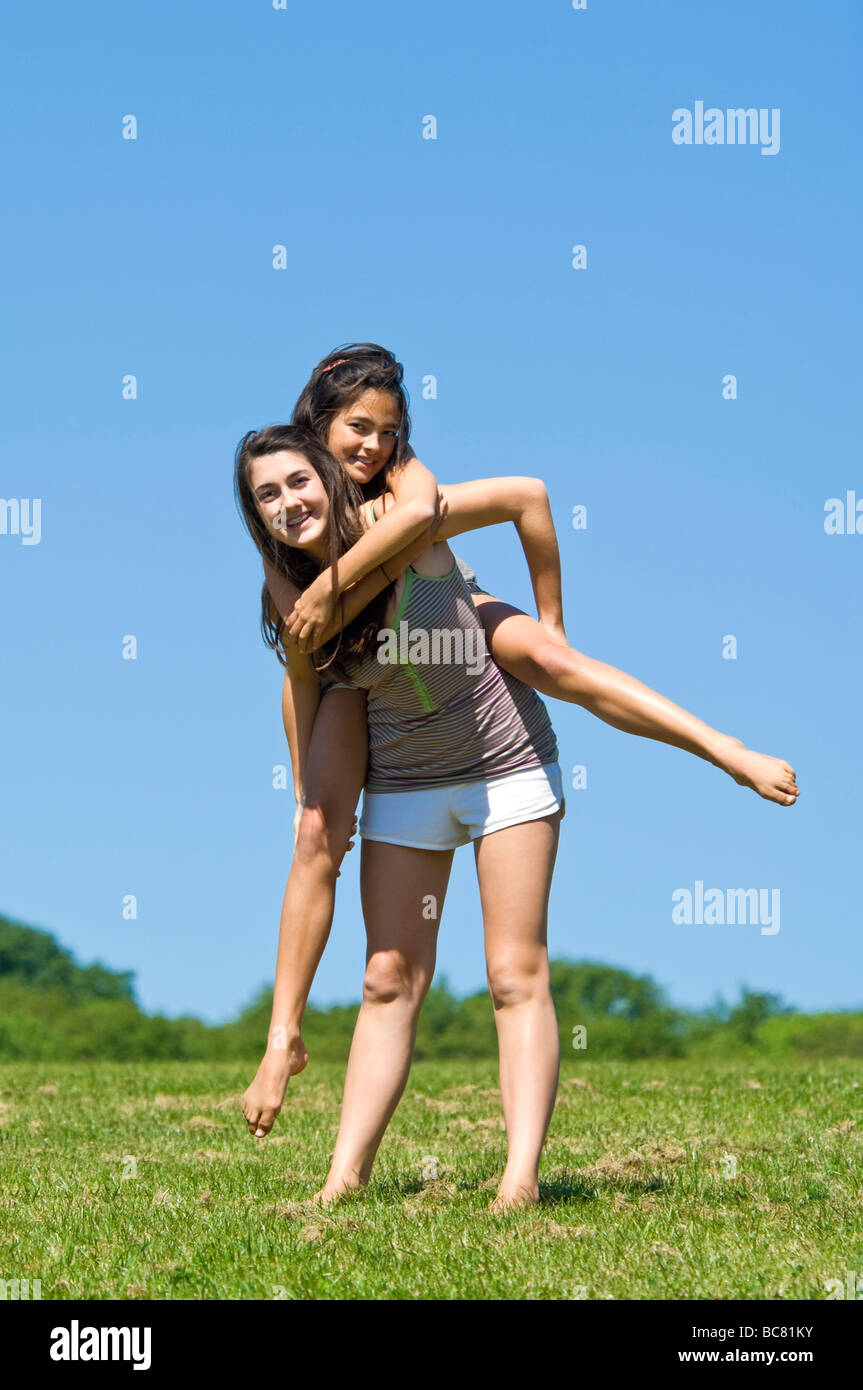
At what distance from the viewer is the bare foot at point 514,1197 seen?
4.21 metres

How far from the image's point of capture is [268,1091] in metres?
4.45

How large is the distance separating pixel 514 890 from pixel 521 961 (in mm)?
223

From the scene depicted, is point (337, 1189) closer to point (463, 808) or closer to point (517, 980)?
point (517, 980)

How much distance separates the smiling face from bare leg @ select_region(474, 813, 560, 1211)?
3.63 ft

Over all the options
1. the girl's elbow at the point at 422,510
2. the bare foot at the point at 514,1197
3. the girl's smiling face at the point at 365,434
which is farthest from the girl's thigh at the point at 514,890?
the girl's smiling face at the point at 365,434

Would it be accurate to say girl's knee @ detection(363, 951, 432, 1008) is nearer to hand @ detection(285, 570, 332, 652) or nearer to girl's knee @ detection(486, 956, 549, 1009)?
girl's knee @ detection(486, 956, 549, 1009)

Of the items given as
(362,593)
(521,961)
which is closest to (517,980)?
(521,961)

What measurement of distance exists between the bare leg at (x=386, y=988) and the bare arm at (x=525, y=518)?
2.96 feet

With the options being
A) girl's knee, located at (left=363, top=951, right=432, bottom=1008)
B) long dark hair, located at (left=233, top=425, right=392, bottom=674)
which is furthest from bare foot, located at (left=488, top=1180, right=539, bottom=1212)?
long dark hair, located at (left=233, top=425, right=392, bottom=674)

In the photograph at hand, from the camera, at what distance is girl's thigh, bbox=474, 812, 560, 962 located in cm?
447

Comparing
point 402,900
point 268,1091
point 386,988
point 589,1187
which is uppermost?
point 402,900

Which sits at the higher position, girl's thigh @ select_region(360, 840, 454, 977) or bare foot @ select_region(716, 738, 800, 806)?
bare foot @ select_region(716, 738, 800, 806)
